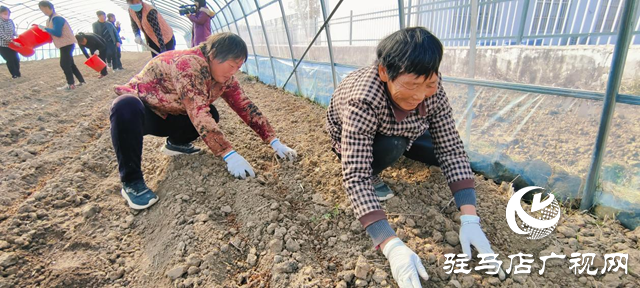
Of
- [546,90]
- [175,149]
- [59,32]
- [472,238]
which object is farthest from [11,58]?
[546,90]

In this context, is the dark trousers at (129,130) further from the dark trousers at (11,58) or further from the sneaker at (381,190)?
the dark trousers at (11,58)

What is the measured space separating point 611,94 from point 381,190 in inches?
46.5

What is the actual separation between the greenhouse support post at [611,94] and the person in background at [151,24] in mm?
3997

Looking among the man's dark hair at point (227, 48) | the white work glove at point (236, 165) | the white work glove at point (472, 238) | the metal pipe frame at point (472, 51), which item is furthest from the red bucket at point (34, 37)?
the white work glove at point (472, 238)

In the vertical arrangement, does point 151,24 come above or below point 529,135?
above

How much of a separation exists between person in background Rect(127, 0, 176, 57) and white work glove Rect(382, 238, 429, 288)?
370cm

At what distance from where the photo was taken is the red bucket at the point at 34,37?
5160 mm

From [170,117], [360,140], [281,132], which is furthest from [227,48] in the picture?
[281,132]

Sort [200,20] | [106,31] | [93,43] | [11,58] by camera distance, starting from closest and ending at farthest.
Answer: [200,20] → [11,58] → [93,43] → [106,31]

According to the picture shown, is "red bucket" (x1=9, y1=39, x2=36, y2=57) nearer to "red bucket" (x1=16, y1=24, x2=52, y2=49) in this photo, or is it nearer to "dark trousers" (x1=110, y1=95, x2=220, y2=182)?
"red bucket" (x1=16, y1=24, x2=52, y2=49)

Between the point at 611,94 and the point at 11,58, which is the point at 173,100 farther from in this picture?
the point at 11,58

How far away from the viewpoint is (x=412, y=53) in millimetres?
1187

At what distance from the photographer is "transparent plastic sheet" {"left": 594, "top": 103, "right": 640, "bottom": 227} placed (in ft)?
5.01

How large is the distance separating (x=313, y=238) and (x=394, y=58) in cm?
90
